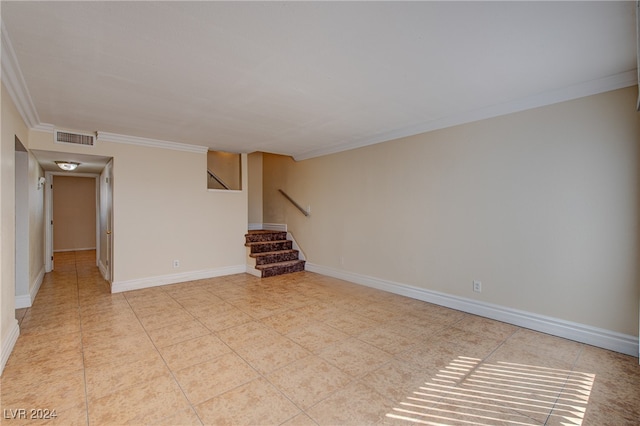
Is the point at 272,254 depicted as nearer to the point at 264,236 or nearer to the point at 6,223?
the point at 264,236

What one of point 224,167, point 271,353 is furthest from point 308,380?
point 224,167

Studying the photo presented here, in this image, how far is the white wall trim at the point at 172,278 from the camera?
439 cm

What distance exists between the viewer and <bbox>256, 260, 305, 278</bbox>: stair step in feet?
17.5

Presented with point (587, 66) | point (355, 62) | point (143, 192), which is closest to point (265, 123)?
point (355, 62)

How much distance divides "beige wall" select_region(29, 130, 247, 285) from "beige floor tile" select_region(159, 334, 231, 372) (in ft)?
7.92

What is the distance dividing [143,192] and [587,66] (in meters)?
5.38

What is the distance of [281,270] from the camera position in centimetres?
552

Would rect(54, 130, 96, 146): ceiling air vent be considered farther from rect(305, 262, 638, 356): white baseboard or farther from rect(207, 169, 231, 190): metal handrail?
rect(305, 262, 638, 356): white baseboard

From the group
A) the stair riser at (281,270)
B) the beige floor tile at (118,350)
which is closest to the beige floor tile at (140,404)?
the beige floor tile at (118,350)

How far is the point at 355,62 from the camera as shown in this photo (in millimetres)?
2213

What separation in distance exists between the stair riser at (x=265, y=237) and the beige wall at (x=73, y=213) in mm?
5929

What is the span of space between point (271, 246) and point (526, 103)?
4670mm

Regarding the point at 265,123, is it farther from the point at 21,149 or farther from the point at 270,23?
the point at 21,149

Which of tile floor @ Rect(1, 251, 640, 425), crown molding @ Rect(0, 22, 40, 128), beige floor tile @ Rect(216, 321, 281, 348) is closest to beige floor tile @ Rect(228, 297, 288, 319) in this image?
tile floor @ Rect(1, 251, 640, 425)
